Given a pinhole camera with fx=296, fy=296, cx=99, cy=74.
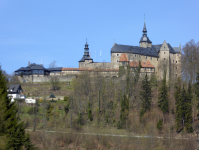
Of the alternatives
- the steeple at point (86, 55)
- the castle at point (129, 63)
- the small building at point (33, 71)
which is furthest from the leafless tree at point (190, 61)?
the small building at point (33, 71)

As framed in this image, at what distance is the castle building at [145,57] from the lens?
77750 mm

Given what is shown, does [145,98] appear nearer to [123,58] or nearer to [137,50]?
[123,58]

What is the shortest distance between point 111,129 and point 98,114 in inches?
245

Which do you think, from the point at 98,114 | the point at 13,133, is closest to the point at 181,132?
the point at 98,114

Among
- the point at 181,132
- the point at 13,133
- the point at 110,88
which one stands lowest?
the point at 181,132

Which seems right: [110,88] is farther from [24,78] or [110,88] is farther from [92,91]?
[24,78]

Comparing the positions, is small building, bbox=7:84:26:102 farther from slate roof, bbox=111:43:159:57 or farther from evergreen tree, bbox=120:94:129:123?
slate roof, bbox=111:43:159:57

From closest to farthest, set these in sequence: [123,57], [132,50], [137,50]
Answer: [123,57] → [132,50] → [137,50]

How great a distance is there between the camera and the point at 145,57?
82875 mm

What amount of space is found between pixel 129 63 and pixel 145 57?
40.5ft

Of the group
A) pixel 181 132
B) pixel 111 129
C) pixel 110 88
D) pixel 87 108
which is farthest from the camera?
pixel 110 88

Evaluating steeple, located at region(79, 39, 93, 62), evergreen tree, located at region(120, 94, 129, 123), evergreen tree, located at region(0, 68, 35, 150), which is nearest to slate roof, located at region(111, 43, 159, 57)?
steeple, located at region(79, 39, 93, 62)

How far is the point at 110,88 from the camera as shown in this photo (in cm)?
5750

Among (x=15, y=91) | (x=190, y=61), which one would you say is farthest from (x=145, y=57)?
(x=15, y=91)
